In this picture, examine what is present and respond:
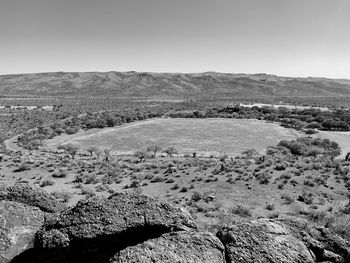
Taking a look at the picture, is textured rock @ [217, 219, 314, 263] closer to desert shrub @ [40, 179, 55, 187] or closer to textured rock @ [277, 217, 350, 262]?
textured rock @ [277, 217, 350, 262]

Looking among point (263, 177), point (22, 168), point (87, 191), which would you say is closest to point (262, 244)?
point (87, 191)

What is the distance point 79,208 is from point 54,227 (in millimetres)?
588

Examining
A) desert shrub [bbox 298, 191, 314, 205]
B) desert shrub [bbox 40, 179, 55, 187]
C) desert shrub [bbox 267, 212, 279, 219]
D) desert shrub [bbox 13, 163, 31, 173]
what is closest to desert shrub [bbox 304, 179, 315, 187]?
desert shrub [bbox 298, 191, 314, 205]

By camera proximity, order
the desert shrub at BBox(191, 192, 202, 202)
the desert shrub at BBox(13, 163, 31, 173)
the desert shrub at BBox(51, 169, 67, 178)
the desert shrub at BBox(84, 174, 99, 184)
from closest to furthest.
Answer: the desert shrub at BBox(191, 192, 202, 202), the desert shrub at BBox(84, 174, 99, 184), the desert shrub at BBox(51, 169, 67, 178), the desert shrub at BBox(13, 163, 31, 173)

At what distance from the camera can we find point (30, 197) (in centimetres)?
778

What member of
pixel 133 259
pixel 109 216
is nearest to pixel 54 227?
pixel 109 216

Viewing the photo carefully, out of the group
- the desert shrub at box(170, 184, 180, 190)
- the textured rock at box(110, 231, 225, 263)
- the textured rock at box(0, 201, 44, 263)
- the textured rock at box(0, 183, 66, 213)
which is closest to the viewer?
the textured rock at box(110, 231, 225, 263)

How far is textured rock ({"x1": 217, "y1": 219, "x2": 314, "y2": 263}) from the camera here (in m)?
5.91

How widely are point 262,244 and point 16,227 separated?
5021 mm

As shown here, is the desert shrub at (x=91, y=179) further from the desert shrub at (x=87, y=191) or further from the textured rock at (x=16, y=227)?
the textured rock at (x=16, y=227)

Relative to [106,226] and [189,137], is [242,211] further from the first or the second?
[189,137]

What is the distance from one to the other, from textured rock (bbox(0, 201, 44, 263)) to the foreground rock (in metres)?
3.94

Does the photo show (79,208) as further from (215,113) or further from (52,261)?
(215,113)

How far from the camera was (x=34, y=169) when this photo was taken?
29.8 meters
